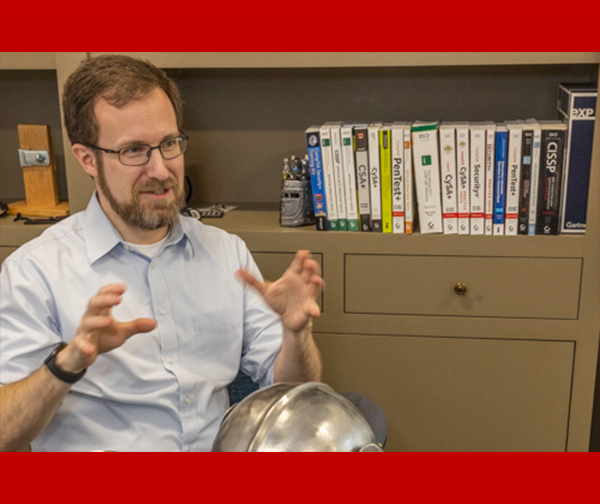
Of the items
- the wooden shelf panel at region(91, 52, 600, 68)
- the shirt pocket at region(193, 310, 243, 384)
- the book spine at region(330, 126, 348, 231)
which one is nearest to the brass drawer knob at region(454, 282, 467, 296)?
the book spine at region(330, 126, 348, 231)

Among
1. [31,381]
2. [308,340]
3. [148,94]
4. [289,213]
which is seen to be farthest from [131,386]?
[289,213]

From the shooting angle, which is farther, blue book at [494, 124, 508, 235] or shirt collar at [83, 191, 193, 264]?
blue book at [494, 124, 508, 235]

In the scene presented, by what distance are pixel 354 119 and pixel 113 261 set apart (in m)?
1.12

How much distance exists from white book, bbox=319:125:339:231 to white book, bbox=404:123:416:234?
0.22 m

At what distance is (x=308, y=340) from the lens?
1595 millimetres

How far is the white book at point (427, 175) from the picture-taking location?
211 cm

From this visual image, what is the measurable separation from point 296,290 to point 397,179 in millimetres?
799

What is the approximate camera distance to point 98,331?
4.34 feet

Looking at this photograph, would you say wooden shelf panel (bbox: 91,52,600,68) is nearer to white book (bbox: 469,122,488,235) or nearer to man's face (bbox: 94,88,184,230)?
white book (bbox: 469,122,488,235)

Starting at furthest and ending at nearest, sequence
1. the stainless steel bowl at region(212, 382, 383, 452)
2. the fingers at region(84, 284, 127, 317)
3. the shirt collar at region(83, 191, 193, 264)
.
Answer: the shirt collar at region(83, 191, 193, 264)
the fingers at region(84, 284, 127, 317)
the stainless steel bowl at region(212, 382, 383, 452)

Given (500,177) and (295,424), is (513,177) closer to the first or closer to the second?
(500,177)

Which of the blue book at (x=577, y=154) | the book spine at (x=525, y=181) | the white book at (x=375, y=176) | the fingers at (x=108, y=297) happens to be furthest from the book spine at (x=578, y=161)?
the fingers at (x=108, y=297)

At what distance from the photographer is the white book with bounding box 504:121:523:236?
6.84 ft

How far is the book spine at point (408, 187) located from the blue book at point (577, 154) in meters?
0.45
